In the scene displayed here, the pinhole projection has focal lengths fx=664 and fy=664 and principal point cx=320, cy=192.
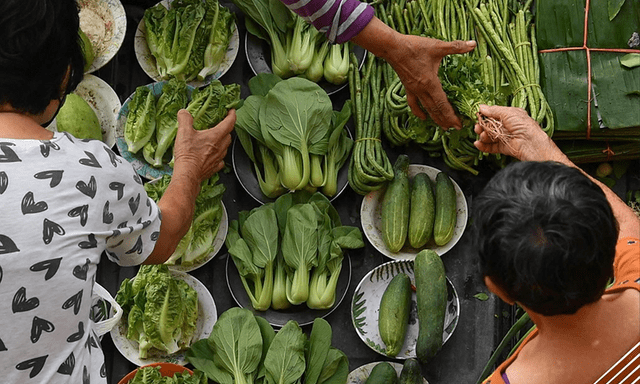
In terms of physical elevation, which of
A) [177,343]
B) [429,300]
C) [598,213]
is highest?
[598,213]

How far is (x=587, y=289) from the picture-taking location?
1.66 meters

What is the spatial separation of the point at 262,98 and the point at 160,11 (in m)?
0.84

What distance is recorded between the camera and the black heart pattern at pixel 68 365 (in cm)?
209

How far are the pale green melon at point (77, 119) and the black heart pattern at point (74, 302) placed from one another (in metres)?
1.67

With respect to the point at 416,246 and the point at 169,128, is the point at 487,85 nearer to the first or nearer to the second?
the point at 416,246

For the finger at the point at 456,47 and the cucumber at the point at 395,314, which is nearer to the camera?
the finger at the point at 456,47

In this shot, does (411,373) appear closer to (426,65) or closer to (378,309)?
(378,309)

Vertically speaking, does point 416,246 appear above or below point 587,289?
below

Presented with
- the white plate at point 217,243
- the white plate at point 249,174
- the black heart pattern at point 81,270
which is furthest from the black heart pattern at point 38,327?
the white plate at point 249,174

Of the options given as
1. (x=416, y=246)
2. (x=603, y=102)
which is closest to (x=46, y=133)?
(x=416, y=246)

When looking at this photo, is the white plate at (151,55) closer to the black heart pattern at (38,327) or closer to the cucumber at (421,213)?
the cucumber at (421,213)

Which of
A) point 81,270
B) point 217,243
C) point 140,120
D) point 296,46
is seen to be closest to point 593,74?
point 296,46

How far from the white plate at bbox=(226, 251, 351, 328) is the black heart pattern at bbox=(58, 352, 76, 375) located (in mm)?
1490

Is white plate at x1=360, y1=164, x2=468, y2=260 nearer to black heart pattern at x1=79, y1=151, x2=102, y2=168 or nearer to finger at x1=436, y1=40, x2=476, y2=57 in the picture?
finger at x1=436, y1=40, x2=476, y2=57
